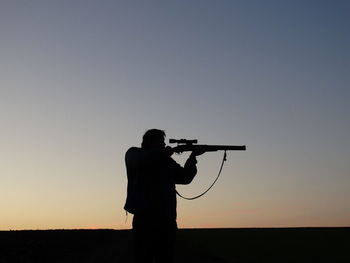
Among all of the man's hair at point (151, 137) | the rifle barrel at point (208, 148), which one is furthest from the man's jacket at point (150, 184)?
the rifle barrel at point (208, 148)

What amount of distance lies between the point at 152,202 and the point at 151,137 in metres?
0.80

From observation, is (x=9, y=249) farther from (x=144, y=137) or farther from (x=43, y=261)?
(x=144, y=137)

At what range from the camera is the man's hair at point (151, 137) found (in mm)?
6770

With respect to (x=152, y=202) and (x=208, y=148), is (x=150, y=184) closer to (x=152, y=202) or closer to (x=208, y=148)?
(x=152, y=202)

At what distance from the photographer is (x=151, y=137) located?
267 inches

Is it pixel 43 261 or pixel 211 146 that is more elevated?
pixel 211 146

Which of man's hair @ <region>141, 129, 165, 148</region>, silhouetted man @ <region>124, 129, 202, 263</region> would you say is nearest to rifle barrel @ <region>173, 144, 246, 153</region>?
man's hair @ <region>141, 129, 165, 148</region>

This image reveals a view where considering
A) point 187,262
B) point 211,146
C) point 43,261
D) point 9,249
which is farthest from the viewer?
point 9,249

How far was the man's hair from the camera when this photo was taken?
22.2ft

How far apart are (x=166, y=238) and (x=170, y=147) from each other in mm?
1046

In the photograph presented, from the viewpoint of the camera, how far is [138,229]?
6438mm

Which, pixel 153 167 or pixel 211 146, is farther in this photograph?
pixel 211 146

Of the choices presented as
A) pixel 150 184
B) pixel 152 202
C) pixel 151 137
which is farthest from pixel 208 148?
pixel 152 202

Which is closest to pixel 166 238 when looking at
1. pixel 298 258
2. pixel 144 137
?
pixel 144 137
